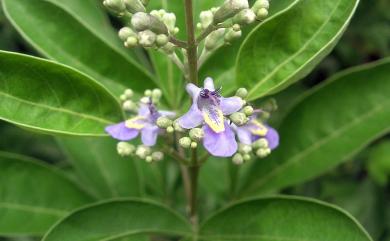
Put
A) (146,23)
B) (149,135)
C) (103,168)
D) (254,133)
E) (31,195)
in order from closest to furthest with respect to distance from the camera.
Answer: (146,23) → (149,135) → (254,133) → (31,195) → (103,168)

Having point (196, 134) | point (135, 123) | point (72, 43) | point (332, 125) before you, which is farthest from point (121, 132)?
point (332, 125)

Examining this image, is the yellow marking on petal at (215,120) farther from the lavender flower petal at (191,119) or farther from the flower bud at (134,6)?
the flower bud at (134,6)

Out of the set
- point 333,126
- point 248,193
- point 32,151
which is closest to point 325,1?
point 333,126

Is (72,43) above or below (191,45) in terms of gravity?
above

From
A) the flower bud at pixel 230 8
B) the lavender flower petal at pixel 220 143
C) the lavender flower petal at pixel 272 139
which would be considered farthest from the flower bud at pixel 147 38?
the lavender flower petal at pixel 272 139

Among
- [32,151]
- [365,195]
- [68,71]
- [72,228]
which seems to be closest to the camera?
[68,71]

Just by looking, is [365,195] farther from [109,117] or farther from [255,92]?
[109,117]

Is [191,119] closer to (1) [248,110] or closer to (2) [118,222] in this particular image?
(1) [248,110]
